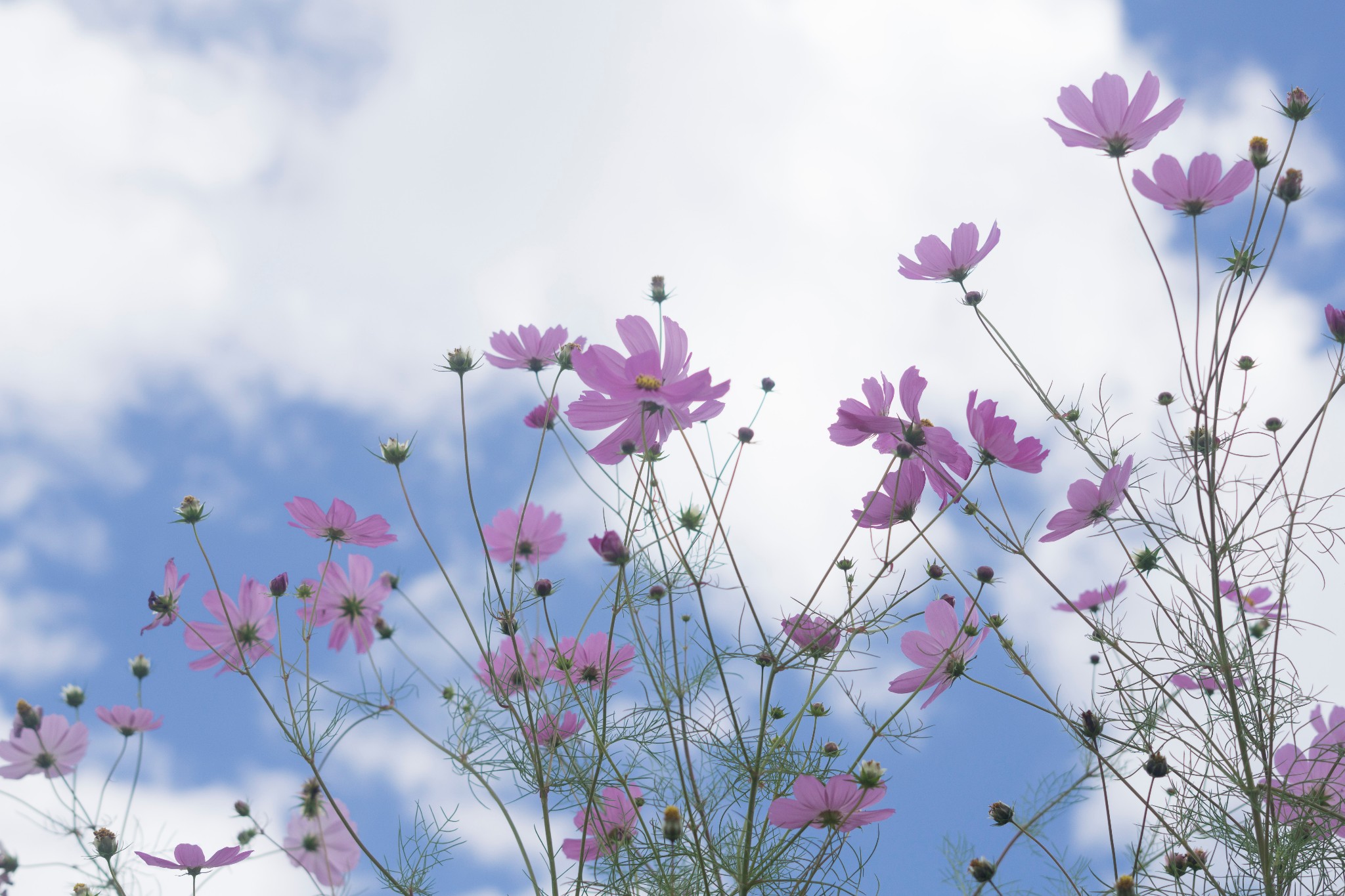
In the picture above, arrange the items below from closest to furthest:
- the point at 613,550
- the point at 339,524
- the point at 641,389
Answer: the point at 641,389 < the point at 613,550 < the point at 339,524

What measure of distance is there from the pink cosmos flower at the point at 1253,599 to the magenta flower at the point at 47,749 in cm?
177

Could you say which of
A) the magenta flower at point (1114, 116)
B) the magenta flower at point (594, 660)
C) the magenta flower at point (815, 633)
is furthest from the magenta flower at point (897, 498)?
the magenta flower at point (1114, 116)

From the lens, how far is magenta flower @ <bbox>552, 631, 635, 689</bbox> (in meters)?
1.22

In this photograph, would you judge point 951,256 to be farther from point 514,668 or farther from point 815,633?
point 514,668

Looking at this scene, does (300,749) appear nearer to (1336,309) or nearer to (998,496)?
(998,496)

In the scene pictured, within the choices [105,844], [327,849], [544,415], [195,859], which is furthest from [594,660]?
[327,849]

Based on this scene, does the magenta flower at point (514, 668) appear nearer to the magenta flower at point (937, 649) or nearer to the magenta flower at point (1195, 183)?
the magenta flower at point (937, 649)

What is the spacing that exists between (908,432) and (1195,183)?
0.50 metres

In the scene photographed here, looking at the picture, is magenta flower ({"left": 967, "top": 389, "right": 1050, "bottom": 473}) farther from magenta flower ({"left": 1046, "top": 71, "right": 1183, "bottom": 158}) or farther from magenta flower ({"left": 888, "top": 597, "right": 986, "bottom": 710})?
magenta flower ({"left": 1046, "top": 71, "right": 1183, "bottom": 158})

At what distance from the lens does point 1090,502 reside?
1.16 meters

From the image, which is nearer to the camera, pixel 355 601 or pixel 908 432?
pixel 908 432

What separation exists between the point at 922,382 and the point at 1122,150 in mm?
438

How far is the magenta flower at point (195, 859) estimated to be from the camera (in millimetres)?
1060

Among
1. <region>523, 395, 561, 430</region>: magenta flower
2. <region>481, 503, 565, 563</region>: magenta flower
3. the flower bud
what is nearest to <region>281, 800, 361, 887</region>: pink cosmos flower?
the flower bud
